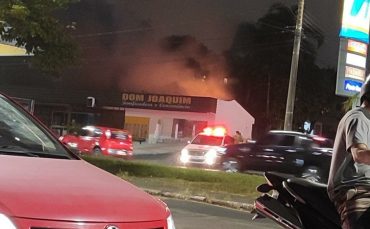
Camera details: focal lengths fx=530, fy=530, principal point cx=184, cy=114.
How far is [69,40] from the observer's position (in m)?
16.9

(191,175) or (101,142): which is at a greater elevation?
(101,142)

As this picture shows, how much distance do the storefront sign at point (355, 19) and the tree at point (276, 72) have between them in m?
21.4

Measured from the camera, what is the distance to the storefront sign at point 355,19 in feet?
60.7

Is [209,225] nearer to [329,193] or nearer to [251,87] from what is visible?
[329,193]

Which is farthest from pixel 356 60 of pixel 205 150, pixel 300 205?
pixel 300 205

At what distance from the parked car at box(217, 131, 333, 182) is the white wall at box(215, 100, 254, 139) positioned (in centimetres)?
1969

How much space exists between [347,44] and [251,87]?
25564 mm

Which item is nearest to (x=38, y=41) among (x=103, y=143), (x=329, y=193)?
(x=103, y=143)

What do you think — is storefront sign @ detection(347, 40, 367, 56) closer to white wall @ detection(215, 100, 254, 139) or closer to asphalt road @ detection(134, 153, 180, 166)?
asphalt road @ detection(134, 153, 180, 166)

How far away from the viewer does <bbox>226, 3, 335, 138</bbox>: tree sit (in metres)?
41.6

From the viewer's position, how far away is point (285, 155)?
15805mm

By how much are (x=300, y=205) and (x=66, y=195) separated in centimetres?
197

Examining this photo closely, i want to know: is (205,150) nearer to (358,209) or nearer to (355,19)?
(355,19)

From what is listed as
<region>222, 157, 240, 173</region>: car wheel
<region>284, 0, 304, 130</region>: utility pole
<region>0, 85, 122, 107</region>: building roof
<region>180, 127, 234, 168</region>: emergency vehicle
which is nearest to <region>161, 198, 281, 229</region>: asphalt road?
<region>222, 157, 240, 173</region>: car wheel
